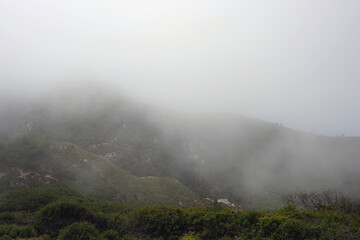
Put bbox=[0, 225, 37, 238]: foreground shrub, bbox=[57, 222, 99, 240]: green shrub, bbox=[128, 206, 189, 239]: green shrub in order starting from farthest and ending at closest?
bbox=[0, 225, 37, 238]: foreground shrub, bbox=[128, 206, 189, 239]: green shrub, bbox=[57, 222, 99, 240]: green shrub

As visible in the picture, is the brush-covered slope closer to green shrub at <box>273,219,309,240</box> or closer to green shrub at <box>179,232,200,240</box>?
green shrub at <box>179,232,200,240</box>

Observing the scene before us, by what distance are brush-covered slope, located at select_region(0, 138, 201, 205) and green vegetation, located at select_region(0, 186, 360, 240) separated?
3987 centimetres

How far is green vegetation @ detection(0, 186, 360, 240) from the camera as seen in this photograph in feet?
51.7

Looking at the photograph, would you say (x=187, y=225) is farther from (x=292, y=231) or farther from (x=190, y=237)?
(x=292, y=231)

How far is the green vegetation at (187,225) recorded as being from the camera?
51.7 feet

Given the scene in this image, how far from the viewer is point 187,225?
2025 centimetres

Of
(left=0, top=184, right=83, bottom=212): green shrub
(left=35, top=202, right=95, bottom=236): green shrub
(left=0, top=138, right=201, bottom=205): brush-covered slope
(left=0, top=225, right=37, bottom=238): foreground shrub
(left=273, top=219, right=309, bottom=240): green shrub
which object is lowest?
(left=0, top=138, right=201, bottom=205): brush-covered slope

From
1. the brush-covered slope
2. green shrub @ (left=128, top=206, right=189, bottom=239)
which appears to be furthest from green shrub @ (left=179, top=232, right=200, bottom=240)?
the brush-covered slope

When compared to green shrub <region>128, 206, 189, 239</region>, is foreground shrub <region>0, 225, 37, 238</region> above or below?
below

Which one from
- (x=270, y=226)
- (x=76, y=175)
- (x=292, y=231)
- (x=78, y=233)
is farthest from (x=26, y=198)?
(x=292, y=231)

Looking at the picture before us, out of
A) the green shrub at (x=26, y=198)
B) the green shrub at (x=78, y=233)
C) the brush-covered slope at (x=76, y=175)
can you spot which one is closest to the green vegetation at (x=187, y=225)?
the green shrub at (x=78, y=233)

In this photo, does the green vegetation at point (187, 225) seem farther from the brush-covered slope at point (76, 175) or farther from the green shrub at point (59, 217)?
the brush-covered slope at point (76, 175)

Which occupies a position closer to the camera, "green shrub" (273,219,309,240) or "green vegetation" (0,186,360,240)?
"green shrub" (273,219,309,240)

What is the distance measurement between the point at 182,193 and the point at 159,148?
51185 mm
